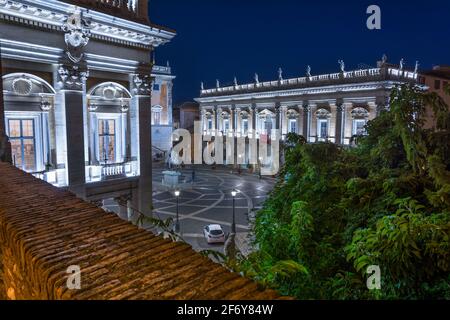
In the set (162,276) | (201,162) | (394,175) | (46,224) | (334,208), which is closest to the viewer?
(162,276)

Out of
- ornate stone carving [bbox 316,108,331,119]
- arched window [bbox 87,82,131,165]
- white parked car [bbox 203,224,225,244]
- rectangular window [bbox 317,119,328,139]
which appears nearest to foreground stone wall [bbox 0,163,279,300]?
arched window [bbox 87,82,131,165]

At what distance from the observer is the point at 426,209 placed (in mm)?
5871

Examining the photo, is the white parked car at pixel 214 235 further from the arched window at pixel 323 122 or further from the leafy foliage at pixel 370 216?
the arched window at pixel 323 122

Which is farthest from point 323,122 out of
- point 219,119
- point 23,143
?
point 23,143

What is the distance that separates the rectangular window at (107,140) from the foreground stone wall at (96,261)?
37.2 feet

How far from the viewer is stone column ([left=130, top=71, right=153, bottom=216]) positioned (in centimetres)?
1594

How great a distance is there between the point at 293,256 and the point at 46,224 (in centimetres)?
483

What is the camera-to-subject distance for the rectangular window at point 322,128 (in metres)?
42.2

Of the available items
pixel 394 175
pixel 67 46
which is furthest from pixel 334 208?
pixel 67 46

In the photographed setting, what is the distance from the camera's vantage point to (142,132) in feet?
53.4

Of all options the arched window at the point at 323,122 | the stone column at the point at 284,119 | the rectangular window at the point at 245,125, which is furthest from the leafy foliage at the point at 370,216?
the rectangular window at the point at 245,125

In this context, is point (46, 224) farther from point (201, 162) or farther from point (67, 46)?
point (201, 162)

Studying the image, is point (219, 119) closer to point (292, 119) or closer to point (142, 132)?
point (292, 119)
